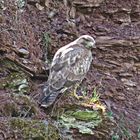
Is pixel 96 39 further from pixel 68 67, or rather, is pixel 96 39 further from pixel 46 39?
pixel 68 67

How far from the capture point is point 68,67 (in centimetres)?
781

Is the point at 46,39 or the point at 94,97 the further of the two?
the point at 46,39

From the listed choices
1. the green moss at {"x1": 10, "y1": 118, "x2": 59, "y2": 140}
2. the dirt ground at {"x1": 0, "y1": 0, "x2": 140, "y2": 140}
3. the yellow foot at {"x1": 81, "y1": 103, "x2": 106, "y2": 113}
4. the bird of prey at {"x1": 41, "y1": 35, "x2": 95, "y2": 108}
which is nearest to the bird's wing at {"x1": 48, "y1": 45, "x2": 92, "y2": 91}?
the bird of prey at {"x1": 41, "y1": 35, "x2": 95, "y2": 108}

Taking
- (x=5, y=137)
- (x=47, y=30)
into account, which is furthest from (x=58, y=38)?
(x=5, y=137)

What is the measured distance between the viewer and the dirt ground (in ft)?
26.7

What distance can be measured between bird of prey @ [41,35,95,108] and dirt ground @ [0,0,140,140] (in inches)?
11.3

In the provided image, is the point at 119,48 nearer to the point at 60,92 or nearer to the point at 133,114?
Result: the point at 133,114

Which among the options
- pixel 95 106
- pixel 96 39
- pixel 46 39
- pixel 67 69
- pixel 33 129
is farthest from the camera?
pixel 96 39

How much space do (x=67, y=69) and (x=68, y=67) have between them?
60mm

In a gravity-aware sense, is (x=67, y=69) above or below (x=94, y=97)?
above

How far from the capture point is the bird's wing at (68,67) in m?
7.52

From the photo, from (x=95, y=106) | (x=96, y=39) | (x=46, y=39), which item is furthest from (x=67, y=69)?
(x=96, y=39)

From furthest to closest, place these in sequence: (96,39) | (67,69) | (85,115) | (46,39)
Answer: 1. (96,39)
2. (46,39)
3. (67,69)
4. (85,115)

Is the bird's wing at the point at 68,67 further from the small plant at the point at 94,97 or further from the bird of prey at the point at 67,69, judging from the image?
the small plant at the point at 94,97
